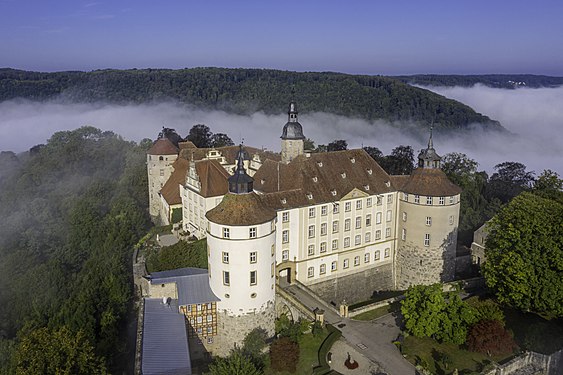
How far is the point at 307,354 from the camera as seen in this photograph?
35.2 metres

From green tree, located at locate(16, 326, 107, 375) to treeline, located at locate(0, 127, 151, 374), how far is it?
0.18ft

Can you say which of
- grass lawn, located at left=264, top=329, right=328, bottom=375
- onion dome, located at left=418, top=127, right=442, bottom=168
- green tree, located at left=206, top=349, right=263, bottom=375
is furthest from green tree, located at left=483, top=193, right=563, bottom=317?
A: green tree, located at left=206, top=349, right=263, bottom=375

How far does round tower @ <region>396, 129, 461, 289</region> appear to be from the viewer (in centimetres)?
4781

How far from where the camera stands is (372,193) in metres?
48.8

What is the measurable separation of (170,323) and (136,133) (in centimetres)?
11338

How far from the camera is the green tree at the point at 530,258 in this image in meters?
35.4

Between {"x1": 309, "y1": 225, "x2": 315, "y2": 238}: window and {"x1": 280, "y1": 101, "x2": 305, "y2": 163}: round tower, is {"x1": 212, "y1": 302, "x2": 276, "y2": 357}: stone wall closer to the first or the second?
{"x1": 309, "y1": 225, "x2": 315, "y2": 238}: window

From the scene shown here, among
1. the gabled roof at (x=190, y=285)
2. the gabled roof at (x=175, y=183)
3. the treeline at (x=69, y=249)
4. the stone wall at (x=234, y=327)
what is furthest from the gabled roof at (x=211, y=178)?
the stone wall at (x=234, y=327)

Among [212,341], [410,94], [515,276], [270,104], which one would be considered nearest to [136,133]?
[270,104]

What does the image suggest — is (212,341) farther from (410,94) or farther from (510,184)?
(410,94)

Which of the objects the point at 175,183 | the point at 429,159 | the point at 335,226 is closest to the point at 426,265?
the point at 335,226

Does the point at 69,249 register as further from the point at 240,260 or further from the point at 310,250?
the point at 240,260

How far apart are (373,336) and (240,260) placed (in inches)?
440

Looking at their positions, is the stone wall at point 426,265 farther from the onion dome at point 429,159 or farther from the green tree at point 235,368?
the green tree at point 235,368
